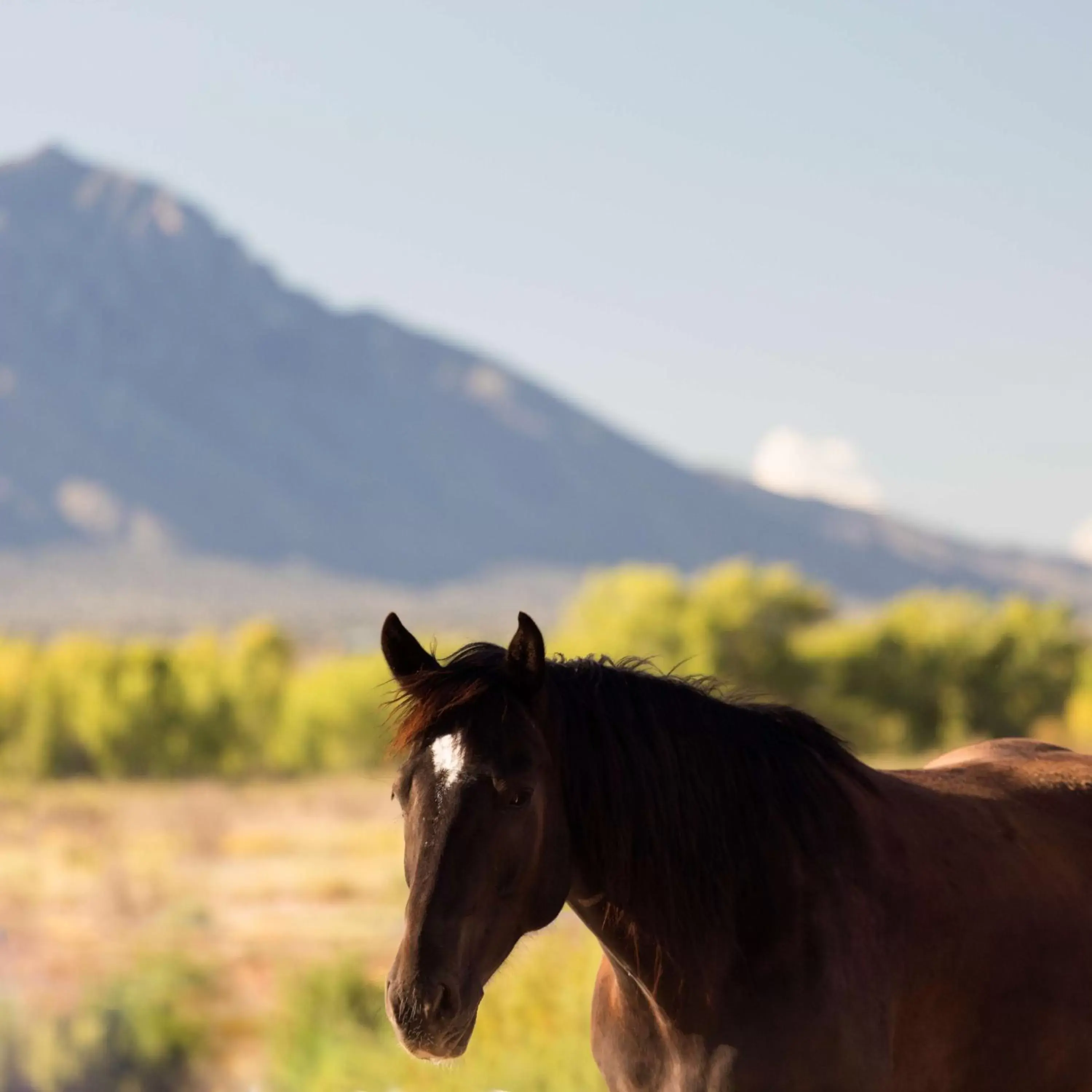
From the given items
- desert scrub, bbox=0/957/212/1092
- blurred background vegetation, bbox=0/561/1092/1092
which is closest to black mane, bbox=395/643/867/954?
blurred background vegetation, bbox=0/561/1092/1092

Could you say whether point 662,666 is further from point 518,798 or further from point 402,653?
point 518,798

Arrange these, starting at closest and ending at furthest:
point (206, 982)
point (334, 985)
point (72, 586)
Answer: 1. point (334, 985)
2. point (206, 982)
3. point (72, 586)

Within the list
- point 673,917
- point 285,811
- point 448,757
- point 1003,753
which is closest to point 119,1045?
point 1003,753

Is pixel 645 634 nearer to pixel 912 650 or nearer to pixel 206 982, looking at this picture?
pixel 912 650

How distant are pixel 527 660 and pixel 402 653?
30 cm

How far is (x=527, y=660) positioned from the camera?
3.55 metres

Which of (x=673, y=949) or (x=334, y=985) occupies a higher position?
(x=673, y=949)

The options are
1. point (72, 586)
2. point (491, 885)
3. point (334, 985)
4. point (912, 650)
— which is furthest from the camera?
point (72, 586)

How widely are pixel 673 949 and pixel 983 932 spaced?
75 centimetres

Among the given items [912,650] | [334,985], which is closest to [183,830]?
[912,650]

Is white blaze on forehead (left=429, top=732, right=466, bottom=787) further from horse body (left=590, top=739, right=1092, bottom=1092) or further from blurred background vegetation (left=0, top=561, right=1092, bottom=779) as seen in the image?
blurred background vegetation (left=0, top=561, right=1092, bottom=779)

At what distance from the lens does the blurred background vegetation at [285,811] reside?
12477mm

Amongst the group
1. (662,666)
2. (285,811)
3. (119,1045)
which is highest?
(662,666)

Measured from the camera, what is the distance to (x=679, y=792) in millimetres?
3734
